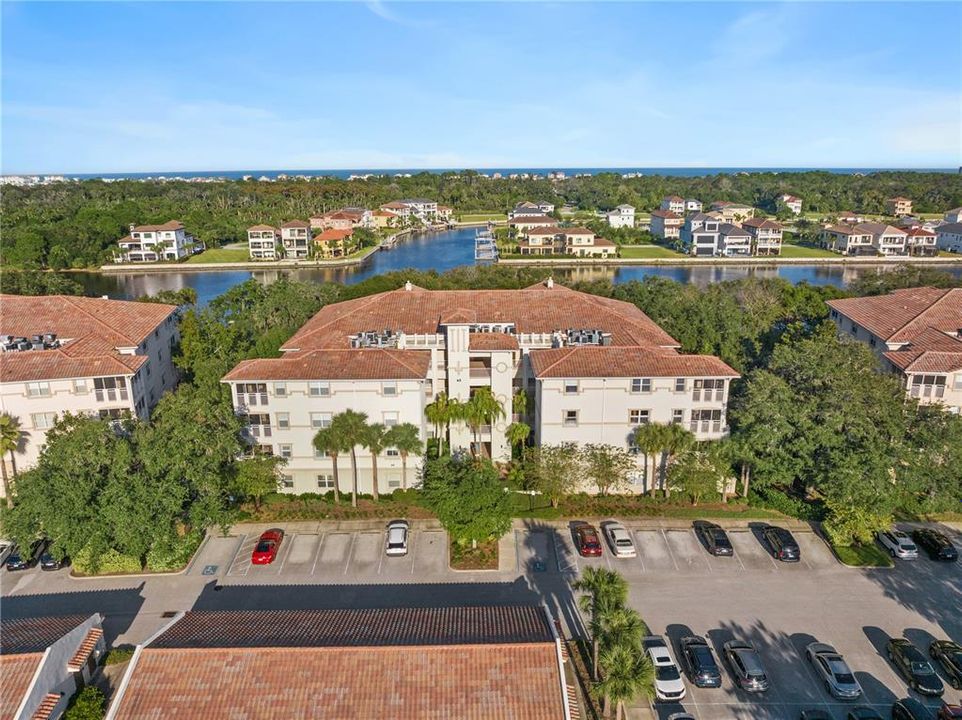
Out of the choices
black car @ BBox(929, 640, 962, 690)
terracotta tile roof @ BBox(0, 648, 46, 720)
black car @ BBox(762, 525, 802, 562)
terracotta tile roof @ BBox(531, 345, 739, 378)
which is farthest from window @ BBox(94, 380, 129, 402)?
black car @ BBox(929, 640, 962, 690)

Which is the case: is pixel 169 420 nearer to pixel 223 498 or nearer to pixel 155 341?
pixel 223 498

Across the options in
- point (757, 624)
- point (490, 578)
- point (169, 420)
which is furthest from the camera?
point (169, 420)

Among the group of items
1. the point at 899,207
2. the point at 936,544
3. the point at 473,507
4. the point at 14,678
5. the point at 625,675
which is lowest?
the point at 936,544

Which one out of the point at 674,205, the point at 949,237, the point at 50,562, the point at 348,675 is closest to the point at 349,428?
the point at 50,562

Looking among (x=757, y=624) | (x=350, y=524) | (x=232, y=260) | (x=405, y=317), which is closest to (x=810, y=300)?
(x=405, y=317)

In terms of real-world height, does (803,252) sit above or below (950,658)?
above

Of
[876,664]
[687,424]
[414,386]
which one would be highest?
[414,386]

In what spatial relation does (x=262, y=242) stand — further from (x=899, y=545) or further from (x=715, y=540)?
(x=899, y=545)
